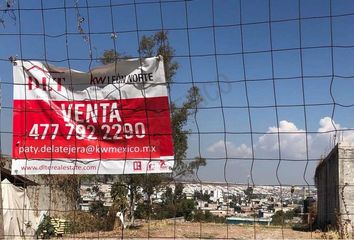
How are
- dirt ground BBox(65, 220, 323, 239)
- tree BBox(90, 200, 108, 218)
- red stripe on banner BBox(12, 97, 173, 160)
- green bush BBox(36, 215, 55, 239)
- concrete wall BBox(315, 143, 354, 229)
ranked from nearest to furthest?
1. red stripe on banner BBox(12, 97, 173, 160)
2. concrete wall BBox(315, 143, 354, 229)
3. green bush BBox(36, 215, 55, 239)
4. dirt ground BBox(65, 220, 323, 239)
5. tree BBox(90, 200, 108, 218)

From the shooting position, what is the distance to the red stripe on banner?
18.6 feet

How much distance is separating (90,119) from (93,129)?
0.36 feet

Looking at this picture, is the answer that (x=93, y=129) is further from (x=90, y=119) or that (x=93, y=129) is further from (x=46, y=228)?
(x=46, y=228)

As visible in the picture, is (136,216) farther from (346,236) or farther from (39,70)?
(39,70)

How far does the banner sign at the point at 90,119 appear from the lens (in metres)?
5.68

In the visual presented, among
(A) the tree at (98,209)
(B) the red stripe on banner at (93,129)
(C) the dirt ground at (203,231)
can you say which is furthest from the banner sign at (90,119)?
(A) the tree at (98,209)

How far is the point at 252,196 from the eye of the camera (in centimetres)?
605

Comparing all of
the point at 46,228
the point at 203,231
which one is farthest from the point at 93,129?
the point at 203,231

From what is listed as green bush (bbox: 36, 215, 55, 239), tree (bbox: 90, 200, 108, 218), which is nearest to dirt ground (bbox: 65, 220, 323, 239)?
tree (bbox: 90, 200, 108, 218)

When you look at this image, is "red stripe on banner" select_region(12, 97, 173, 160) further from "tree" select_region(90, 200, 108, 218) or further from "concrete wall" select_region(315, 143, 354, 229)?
"tree" select_region(90, 200, 108, 218)

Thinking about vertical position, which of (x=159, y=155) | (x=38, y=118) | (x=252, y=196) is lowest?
(x=252, y=196)

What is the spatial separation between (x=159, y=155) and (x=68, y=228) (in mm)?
10818

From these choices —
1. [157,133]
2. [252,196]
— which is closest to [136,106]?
[157,133]

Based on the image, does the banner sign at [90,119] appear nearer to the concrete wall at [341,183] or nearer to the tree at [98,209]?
the concrete wall at [341,183]
